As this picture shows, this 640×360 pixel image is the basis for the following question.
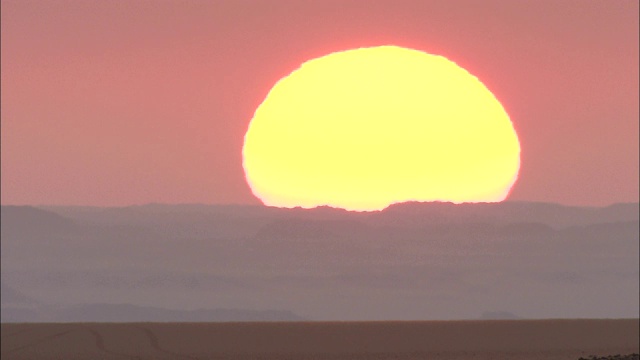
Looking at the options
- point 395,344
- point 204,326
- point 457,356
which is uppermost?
point 204,326

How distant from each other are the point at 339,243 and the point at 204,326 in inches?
1266

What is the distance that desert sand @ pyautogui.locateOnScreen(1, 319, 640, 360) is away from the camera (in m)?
38.0

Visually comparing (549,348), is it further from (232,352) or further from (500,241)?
(500,241)

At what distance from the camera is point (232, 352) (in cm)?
3891

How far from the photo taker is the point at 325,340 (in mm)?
44719

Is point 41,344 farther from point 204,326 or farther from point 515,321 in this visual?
point 515,321

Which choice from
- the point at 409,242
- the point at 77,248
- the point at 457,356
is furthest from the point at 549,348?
the point at 77,248

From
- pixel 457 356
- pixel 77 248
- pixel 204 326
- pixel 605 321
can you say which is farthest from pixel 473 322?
pixel 77 248

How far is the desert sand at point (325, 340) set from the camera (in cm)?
3803

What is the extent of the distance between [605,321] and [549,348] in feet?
61.4

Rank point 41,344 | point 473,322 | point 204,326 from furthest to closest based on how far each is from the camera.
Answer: point 473,322 < point 204,326 < point 41,344

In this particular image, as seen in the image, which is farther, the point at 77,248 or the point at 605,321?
the point at 77,248

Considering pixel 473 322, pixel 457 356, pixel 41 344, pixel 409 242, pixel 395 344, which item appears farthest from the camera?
pixel 409 242

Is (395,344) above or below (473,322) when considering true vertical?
below
